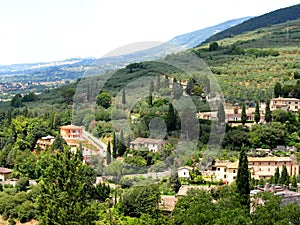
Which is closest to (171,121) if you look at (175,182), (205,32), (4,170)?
(175,182)

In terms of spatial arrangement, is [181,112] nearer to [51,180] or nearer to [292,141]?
[292,141]

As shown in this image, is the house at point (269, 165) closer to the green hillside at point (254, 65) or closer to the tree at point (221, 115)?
the tree at point (221, 115)

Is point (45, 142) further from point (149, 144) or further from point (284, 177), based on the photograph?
point (284, 177)

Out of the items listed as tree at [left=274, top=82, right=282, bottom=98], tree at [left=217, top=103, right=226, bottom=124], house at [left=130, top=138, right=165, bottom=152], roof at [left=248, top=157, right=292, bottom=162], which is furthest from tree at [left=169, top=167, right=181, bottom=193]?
tree at [left=274, top=82, right=282, bottom=98]

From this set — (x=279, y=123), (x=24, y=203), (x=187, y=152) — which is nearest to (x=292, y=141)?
(x=279, y=123)

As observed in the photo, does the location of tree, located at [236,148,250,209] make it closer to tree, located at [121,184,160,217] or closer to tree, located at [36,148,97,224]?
tree, located at [121,184,160,217]

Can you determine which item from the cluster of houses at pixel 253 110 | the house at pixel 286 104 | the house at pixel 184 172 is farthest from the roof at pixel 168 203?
the house at pixel 286 104
